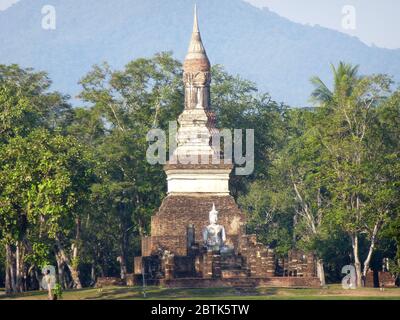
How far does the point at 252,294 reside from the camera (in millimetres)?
69438

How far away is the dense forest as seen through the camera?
239 ft

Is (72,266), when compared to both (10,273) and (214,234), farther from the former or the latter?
(214,234)

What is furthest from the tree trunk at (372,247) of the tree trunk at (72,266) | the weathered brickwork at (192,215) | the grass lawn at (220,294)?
the tree trunk at (72,266)

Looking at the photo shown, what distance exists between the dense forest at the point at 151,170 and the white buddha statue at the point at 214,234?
230 inches

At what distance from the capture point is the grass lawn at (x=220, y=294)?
2638 inches

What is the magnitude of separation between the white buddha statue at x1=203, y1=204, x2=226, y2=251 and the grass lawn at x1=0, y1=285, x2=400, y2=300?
9149 mm

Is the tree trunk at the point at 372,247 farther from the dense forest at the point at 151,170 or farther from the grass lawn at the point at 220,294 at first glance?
the grass lawn at the point at 220,294

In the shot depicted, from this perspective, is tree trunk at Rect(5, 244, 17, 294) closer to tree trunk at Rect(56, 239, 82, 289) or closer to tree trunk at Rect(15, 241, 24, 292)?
tree trunk at Rect(15, 241, 24, 292)

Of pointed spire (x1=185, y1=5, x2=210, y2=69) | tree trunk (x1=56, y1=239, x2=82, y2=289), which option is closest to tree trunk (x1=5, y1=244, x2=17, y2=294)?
tree trunk (x1=56, y1=239, x2=82, y2=289)

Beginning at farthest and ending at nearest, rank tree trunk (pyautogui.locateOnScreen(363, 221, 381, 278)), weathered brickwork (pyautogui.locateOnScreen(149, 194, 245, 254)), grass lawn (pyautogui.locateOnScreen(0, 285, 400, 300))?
weathered brickwork (pyautogui.locateOnScreen(149, 194, 245, 254)), tree trunk (pyautogui.locateOnScreen(363, 221, 381, 278)), grass lawn (pyautogui.locateOnScreen(0, 285, 400, 300))

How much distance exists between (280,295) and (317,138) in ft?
61.0

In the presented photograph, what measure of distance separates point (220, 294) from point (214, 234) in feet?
40.4
